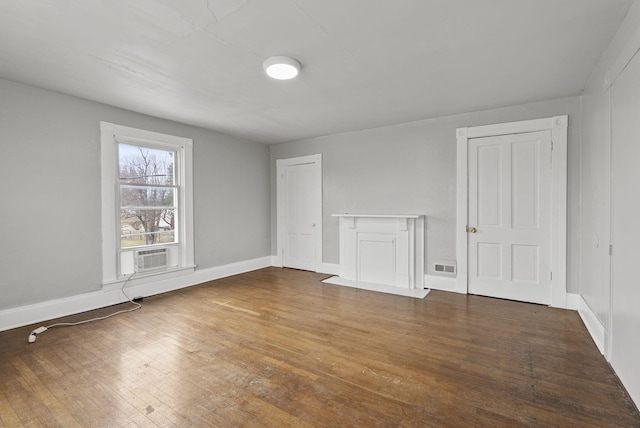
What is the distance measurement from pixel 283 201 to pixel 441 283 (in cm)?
329

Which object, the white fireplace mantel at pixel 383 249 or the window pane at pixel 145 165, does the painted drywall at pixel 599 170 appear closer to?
the white fireplace mantel at pixel 383 249

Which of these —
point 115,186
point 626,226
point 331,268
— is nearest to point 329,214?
point 331,268

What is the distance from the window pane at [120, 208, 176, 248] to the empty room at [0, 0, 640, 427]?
0.10 ft

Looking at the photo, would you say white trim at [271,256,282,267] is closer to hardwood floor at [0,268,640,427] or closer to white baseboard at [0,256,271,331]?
white baseboard at [0,256,271,331]

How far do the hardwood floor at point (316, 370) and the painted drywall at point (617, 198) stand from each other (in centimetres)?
34

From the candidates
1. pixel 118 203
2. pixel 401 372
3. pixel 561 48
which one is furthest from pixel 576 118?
pixel 118 203

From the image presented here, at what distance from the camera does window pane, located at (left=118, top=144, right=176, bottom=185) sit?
395 centimetres

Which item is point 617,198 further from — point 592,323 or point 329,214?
point 329,214

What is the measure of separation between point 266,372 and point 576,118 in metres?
4.30

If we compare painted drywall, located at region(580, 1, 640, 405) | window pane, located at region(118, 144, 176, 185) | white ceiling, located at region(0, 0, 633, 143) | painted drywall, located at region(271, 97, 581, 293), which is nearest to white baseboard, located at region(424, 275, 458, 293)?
painted drywall, located at region(271, 97, 581, 293)

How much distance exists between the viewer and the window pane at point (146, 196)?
3.97 metres

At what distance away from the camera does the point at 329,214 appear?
5410 millimetres

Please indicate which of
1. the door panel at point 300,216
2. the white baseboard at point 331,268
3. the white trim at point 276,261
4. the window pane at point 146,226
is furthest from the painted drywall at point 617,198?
the window pane at point 146,226

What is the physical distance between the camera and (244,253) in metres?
5.63
